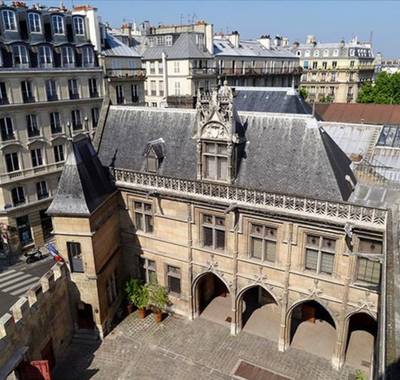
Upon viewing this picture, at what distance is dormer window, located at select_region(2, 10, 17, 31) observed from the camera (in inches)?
1388

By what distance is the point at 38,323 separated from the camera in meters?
21.7

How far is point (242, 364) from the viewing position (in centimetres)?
2325

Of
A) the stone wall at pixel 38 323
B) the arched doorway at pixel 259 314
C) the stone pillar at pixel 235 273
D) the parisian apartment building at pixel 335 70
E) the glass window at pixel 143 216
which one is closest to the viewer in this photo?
the stone wall at pixel 38 323

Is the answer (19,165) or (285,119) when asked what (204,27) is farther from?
(285,119)

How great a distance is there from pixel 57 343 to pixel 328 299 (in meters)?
16.7

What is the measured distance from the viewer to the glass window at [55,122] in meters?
39.3

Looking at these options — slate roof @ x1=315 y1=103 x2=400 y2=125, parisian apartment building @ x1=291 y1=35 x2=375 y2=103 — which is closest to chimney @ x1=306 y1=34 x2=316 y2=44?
parisian apartment building @ x1=291 y1=35 x2=375 y2=103

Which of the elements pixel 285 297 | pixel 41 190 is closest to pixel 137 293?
pixel 285 297

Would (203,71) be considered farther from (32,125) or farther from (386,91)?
(386,91)

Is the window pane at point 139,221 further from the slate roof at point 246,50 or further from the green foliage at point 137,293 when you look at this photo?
the slate roof at point 246,50

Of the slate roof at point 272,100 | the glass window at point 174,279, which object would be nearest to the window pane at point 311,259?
the glass window at point 174,279

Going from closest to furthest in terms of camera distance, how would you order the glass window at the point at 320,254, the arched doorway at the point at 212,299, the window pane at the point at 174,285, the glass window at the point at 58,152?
the glass window at the point at 320,254, the arched doorway at the point at 212,299, the window pane at the point at 174,285, the glass window at the point at 58,152

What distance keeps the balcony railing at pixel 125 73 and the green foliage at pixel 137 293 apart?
27.0m

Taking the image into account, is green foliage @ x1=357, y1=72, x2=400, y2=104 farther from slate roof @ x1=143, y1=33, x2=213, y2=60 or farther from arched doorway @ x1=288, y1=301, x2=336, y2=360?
arched doorway @ x1=288, y1=301, x2=336, y2=360
